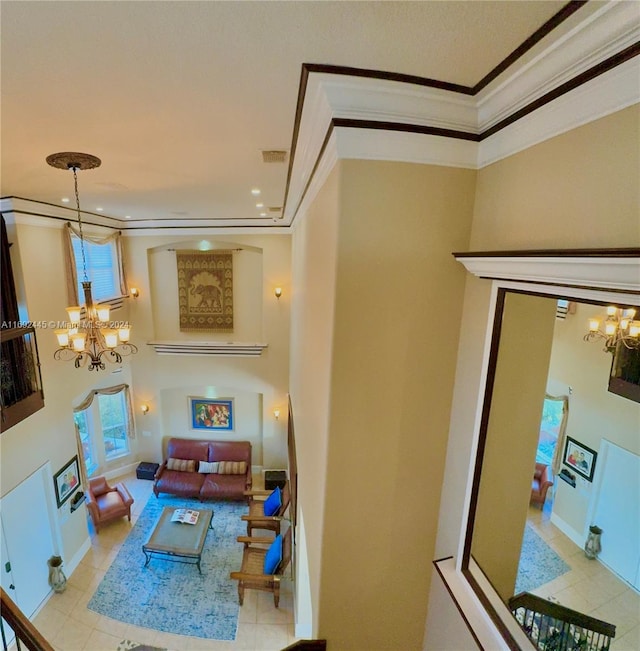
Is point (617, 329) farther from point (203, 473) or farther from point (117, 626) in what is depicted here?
point (203, 473)

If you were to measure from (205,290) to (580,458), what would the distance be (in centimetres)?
676

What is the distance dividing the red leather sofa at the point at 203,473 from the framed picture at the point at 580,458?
6570mm

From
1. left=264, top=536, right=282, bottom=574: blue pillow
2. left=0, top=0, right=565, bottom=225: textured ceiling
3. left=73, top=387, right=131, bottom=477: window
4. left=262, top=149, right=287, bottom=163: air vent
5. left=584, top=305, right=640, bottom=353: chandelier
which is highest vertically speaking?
left=262, top=149, right=287, bottom=163: air vent

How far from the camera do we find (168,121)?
1.85m

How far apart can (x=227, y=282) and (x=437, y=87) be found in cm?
607

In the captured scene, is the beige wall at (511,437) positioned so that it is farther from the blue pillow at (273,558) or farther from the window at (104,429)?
the window at (104,429)

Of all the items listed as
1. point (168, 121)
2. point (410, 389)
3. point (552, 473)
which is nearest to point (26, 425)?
point (168, 121)

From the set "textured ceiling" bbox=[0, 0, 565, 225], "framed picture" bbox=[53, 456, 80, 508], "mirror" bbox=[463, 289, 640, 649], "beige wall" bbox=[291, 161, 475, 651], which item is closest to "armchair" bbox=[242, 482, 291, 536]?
"framed picture" bbox=[53, 456, 80, 508]

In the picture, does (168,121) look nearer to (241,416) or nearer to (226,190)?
(226,190)

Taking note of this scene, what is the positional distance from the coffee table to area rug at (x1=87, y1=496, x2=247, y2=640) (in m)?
0.16

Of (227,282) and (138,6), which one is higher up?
(138,6)

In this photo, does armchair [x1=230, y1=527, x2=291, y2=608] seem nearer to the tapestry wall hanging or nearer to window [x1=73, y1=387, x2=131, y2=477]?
window [x1=73, y1=387, x2=131, y2=477]

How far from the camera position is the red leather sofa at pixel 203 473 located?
6.77 meters

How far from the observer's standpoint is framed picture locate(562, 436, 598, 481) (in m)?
1.24
